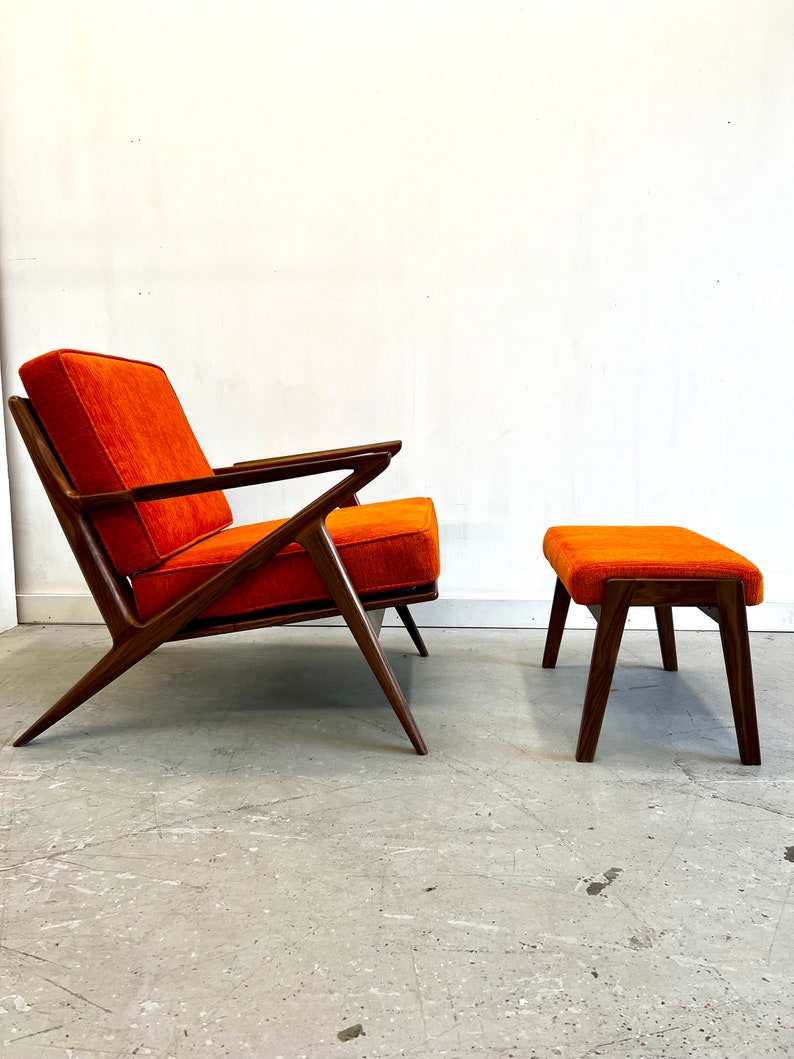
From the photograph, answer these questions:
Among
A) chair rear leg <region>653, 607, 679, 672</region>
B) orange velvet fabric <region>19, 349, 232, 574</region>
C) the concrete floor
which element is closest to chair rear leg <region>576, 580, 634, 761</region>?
the concrete floor

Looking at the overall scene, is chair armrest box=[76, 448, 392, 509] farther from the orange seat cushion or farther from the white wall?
the white wall

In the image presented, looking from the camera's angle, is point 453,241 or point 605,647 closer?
point 605,647

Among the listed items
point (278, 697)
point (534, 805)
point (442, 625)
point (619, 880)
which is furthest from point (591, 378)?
point (619, 880)

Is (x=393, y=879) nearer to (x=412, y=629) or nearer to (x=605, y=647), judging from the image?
(x=605, y=647)

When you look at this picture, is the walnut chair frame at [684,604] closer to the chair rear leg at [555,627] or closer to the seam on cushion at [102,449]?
the chair rear leg at [555,627]

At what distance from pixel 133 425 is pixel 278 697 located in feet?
Answer: 2.90

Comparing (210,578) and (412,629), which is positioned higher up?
(210,578)

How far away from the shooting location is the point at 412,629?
2.74 meters

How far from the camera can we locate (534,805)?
168 centimetres

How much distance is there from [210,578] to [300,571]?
0.70 ft

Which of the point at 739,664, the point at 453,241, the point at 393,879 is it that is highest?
the point at 453,241

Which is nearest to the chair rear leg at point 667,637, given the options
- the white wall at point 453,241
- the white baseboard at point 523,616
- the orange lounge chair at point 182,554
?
the white baseboard at point 523,616

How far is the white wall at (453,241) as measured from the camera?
302 cm

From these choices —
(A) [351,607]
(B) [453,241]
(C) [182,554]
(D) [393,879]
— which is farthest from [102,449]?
(B) [453,241]
